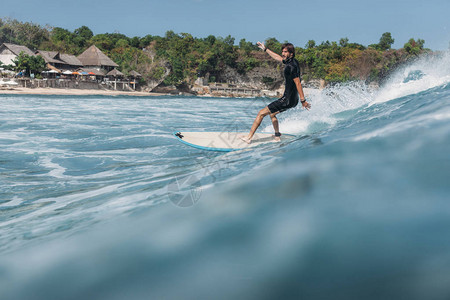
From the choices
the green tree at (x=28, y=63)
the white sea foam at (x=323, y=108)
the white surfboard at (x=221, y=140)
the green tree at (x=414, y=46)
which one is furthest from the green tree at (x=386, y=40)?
the white surfboard at (x=221, y=140)

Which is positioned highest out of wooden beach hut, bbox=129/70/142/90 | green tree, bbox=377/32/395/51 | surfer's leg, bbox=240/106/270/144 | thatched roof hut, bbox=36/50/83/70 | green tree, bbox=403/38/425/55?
green tree, bbox=377/32/395/51

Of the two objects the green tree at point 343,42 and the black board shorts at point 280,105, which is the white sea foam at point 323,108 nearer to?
the black board shorts at point 280,105

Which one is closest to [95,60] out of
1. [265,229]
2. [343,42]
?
[343,42]

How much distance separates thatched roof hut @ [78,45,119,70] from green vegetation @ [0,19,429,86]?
2.43m

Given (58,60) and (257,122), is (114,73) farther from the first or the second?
(257,122)

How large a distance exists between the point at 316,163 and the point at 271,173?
17.2 inches

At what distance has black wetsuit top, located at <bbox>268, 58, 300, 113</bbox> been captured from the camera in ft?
19.7

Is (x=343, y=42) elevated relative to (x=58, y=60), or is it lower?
elevated

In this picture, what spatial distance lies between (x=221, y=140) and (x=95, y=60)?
57.3 meters

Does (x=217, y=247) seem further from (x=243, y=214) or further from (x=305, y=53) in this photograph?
(x=305, y=53)

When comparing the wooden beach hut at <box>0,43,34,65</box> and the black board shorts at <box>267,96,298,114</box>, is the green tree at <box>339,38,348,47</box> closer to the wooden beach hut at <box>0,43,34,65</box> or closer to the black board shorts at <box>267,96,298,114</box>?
the wooden beach hut at <box>0,43,34,65</box>

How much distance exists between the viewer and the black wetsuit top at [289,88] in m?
6.01

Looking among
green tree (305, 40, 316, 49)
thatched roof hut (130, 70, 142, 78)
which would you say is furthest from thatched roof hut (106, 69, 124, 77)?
green tree (305, 40, 316, 49)

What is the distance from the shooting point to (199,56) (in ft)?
254
